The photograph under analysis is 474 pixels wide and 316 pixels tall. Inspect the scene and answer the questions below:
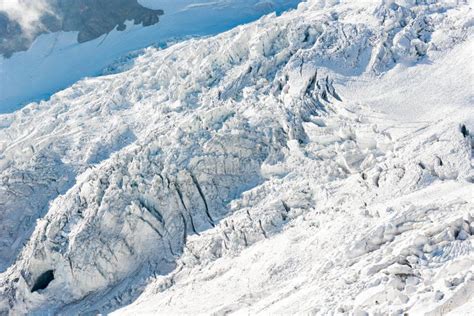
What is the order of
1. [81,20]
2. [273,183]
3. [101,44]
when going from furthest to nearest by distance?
[81,20], [101,44], [273,183]

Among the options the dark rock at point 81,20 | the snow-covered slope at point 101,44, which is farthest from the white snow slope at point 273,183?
the dark rock at point 81,20

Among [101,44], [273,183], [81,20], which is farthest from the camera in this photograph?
[81,20]

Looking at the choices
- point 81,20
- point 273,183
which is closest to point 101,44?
point 81,20

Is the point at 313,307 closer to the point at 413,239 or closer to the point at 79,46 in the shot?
the point at 413,239

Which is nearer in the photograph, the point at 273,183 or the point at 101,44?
the point at 273,183

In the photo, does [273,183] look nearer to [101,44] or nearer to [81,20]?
[101,44]

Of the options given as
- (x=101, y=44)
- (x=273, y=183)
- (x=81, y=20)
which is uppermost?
(x=81, y=20)

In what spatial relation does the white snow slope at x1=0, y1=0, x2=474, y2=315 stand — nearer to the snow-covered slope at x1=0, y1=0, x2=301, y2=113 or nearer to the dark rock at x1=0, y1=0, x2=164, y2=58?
the snow-covered slope at x1=0, y1=0, x2=301, y2=113

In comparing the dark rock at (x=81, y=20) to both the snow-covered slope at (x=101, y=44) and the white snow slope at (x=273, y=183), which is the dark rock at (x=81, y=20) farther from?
the white snow slope at (x=273, y=183)
